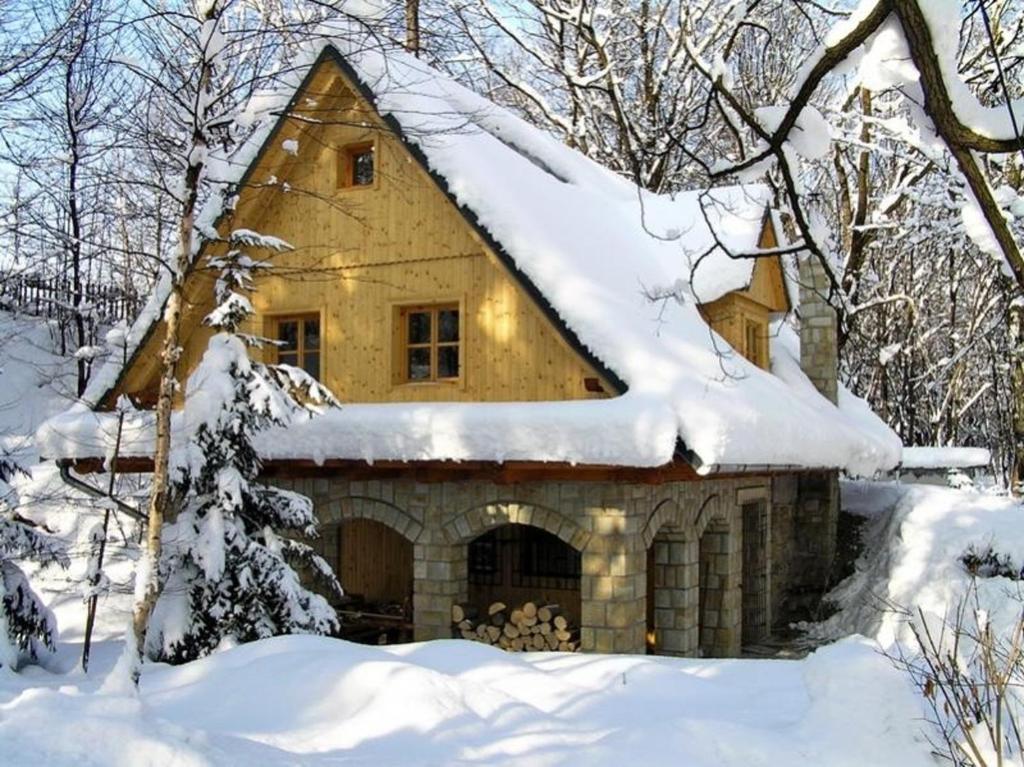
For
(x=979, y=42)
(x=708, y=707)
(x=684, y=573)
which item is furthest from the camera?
(x=979, y=42)

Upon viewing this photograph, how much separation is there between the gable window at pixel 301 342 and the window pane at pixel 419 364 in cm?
142

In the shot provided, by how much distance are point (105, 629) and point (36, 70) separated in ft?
30.4

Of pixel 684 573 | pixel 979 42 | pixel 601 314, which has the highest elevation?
pixel 979 42

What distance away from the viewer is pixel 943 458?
24828mm

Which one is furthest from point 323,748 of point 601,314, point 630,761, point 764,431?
point 764,431

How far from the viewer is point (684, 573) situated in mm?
11344

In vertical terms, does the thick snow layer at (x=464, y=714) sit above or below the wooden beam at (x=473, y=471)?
below

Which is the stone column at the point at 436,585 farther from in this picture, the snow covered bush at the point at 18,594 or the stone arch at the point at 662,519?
the snow covered bush at the point at 18,594

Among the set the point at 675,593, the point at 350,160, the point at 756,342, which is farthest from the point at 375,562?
the point at 756,342

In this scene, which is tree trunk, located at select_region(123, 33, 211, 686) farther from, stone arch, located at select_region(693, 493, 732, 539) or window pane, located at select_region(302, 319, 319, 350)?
stone arch, located at select_region(693, 493, 732, 539)

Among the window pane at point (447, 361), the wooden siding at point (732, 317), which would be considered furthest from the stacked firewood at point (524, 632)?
the wooden siding at point (732, 317)

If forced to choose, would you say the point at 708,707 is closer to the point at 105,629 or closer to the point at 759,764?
the point at 759,764

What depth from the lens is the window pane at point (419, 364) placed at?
12.2m

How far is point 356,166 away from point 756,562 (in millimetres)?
8193
